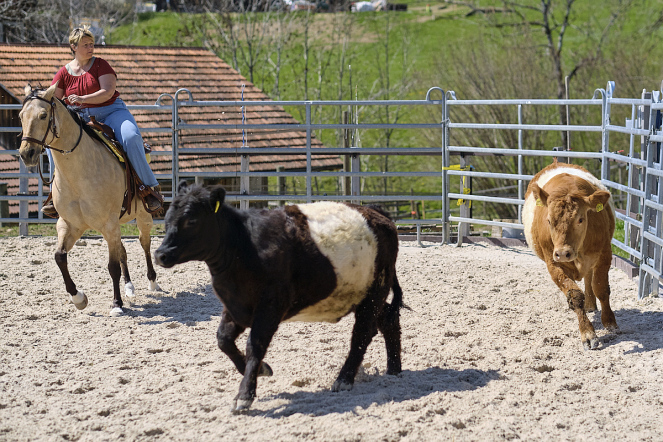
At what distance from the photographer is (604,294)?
5.71 meters

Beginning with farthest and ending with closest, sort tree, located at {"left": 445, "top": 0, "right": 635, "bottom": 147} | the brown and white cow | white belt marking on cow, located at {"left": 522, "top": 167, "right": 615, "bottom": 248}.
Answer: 1. tree, located at {"left": 445, "top": 0, "right": 635, "bottom": 147}
2. white belt marking on cow, located at {"left": 522, "top": 167, "right": 615, "bottom": 248}
3. the brown and white cow

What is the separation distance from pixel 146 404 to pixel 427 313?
9.12ft

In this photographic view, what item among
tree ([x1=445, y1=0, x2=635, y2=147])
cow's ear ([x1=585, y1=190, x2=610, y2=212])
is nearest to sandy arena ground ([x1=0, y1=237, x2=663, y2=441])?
cow's ear ([x1=585, y1=190, x2=610, y2=212])

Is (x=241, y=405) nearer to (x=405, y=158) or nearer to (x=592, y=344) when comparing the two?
(x=592, y=344)

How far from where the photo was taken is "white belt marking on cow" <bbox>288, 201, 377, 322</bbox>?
436 centimetres

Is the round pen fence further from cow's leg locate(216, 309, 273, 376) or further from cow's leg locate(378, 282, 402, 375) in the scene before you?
cow's leg locate(216, 309, 273, 376)

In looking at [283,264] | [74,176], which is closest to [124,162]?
[74,176]

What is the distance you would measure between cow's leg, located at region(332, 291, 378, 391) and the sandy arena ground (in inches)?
4.2

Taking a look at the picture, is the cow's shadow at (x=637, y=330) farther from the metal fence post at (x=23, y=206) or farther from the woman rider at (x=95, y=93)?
the metal fence post at (x=23, y=206)

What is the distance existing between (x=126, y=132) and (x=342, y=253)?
3.55 metres

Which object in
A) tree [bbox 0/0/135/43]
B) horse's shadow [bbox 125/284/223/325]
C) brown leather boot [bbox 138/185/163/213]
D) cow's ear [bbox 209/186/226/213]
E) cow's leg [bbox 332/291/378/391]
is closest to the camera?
cow's ear [bbox 209/186/226/213]

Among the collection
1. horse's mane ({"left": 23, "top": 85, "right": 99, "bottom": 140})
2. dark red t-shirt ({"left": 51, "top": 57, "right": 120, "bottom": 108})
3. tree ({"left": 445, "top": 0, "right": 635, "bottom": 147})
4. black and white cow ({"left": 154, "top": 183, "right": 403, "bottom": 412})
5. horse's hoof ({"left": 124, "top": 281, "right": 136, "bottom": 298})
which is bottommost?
horse's hoof ({"left": 124, "top": 281, "right": 136, "bottom": 298})

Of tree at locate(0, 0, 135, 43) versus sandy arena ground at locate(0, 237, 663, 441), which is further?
tree at locate(0, 0, 135, 43)

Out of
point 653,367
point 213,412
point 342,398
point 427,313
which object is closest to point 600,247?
point 653,367
